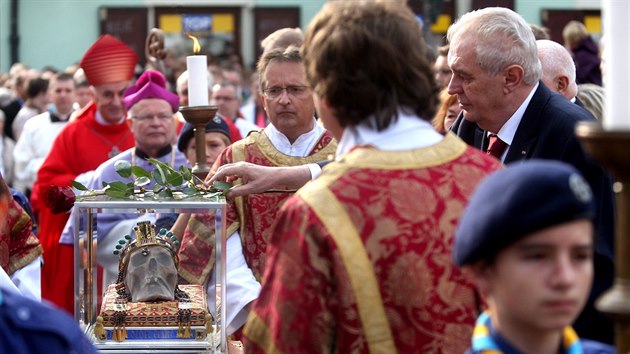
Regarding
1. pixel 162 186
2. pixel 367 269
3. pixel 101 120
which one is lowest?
pixel 101 120

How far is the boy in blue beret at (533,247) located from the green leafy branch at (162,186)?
2.04m

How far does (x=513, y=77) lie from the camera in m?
4.53

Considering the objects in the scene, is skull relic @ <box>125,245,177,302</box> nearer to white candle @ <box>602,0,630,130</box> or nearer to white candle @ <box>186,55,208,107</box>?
white candle @ <box>186,55,208,107</box>

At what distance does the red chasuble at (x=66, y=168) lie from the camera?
8.09m

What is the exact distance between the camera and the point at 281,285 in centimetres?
279

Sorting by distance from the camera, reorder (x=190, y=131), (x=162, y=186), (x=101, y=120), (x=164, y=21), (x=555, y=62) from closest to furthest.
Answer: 1. (x=162, y=186)
2. (x=555, y=62)
3. (x=190, y=131)
4. (x=101, y=120)
5. (x=164, y=21)

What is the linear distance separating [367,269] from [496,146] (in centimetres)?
189

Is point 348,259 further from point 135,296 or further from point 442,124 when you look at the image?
point 442,124

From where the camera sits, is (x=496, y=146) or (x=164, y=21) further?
(x=164, y=21)

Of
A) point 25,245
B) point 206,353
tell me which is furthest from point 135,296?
point 25,245

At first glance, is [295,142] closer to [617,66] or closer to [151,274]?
[151,274]

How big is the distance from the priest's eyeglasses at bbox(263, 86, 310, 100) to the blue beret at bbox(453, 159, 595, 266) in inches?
104

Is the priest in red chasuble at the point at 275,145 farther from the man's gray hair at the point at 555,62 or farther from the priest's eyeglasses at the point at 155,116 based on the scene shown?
the priest's eyeglasses at the point at 155,116

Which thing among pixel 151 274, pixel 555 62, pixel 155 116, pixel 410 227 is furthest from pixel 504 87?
pixel 155 116
